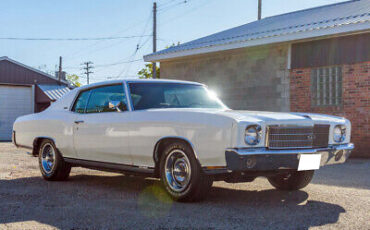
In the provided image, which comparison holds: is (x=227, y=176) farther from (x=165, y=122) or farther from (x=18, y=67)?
(x=18, y=67)

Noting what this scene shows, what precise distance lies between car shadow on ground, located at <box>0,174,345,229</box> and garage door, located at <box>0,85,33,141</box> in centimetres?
2501

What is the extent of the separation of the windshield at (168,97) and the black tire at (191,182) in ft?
2.87

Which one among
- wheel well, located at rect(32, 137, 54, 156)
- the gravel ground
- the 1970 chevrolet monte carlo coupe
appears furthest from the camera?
wheel well, located at rect(32, 137, 54, 156)

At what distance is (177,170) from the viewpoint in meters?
5.30

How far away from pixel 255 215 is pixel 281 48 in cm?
955

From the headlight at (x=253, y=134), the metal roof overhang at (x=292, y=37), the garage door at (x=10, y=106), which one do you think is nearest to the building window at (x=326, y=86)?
the metal roof overhang at (x=292, y=37)

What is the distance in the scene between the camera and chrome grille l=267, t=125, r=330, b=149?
4883 mm

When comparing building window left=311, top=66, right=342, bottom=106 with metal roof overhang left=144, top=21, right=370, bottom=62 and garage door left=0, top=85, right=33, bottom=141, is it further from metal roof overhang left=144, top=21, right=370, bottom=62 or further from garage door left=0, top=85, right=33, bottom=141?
garage door left=0, top=85, right=33, bottom=141

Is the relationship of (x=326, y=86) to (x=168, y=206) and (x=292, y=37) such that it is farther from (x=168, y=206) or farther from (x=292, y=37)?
(x=168, y=206)

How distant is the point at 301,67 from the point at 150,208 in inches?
360

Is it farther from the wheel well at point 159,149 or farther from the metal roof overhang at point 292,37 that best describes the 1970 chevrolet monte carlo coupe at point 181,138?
the metal roof overhang at point 292,37

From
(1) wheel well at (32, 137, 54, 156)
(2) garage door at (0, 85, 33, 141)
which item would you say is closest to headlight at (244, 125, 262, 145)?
(1) wheel well at (32, 137, 54, 156)

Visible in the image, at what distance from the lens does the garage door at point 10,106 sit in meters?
30.0

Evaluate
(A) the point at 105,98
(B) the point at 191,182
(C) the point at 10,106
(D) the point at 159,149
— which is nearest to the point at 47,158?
(A) the point at 105,98
